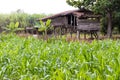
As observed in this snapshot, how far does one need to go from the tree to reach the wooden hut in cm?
106

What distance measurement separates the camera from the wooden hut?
2500 centimetres

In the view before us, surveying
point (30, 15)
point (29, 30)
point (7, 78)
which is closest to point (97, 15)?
point (29, 30)

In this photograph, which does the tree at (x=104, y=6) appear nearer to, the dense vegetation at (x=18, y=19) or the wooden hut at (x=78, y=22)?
the wooden hut at (x=78, y=22)

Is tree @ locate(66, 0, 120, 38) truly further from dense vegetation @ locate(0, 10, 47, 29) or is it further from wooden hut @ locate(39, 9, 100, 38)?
dense vegetation @ locate(0, 10, 47, 29)

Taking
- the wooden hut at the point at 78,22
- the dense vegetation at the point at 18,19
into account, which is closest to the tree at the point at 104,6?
the wooden hut at the point at 78,22

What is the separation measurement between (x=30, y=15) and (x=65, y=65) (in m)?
37.7

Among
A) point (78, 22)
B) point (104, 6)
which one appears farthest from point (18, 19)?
point (104, 6)

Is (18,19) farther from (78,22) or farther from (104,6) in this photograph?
(104,6)

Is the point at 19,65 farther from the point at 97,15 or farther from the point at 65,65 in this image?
the point at 97,15

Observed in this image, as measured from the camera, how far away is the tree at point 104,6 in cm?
2259

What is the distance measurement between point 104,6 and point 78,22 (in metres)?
3.42

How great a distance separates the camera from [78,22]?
990 inches

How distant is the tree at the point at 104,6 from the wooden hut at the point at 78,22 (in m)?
1.06

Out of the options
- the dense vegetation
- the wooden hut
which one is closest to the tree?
the wooden hut
